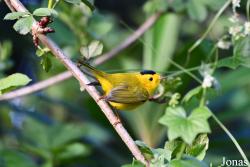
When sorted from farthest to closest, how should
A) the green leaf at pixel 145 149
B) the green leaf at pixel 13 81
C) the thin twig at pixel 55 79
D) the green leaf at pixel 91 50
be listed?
the thin twig at pixel 55 79
the green leaf at pixel 91 50
the green leaf at pixel 13 81
the green leaf at pixel 145 149

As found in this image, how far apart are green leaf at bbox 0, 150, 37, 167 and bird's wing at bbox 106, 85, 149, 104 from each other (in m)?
0.72

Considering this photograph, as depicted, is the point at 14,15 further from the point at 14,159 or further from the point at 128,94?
the point at 14,159

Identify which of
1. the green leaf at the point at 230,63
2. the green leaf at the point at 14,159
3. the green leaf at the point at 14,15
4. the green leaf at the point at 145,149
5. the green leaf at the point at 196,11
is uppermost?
the green leaf at the point at 196,11

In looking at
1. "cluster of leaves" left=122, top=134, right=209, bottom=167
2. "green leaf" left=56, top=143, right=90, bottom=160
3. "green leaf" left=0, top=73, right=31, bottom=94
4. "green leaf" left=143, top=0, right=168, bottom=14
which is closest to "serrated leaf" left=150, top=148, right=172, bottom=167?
"cluster of leaves" left=122, top=134, right=209, bottom=167

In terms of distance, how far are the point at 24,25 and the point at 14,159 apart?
129cm

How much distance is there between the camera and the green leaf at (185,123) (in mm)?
1953

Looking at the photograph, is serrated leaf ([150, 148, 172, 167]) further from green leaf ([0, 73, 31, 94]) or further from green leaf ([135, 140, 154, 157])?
green leaf ([0, 73, 31, 94])

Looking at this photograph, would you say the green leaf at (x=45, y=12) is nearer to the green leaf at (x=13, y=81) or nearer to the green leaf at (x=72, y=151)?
the green leaf at (x=13, y=81)

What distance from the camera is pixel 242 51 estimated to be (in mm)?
2117

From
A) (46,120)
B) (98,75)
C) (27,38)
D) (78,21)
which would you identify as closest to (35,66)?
(27,38)

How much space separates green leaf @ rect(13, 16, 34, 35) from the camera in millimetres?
1565

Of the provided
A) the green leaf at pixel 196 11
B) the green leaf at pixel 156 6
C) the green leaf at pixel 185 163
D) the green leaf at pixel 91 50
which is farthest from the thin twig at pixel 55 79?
the green leaf at pixel 185 163

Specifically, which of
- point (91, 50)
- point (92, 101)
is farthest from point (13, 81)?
point (92, 101)

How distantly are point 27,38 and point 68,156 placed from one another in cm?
112
